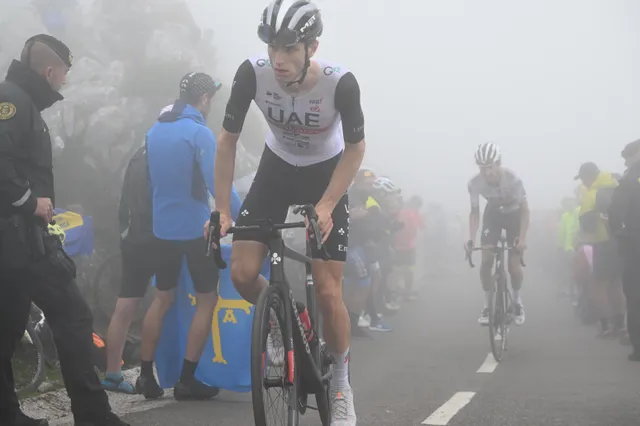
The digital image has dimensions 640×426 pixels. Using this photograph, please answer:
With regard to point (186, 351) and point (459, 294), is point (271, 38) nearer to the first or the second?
point (186, 351)

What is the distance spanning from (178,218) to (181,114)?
2.62ft

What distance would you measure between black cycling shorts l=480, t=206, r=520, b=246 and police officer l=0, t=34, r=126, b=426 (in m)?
6.68

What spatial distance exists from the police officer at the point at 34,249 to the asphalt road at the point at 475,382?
2.18ft

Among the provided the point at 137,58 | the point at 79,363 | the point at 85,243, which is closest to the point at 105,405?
the point at 79,363

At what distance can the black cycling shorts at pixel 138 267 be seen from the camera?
6066 millimetres

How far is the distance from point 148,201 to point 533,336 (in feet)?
24.2

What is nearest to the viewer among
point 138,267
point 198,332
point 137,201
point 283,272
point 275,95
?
point 283,272

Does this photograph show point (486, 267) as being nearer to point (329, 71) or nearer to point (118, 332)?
Answer: point (118, 332)

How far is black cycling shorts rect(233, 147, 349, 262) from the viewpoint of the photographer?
174 inches

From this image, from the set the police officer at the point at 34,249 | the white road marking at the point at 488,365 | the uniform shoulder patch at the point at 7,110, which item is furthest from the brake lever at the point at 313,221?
the white road marking at the point at 488,365

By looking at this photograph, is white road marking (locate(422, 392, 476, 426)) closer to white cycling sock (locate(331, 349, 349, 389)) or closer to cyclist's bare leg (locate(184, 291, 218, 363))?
white cycling sock (locate(331, 349, 349, 389))

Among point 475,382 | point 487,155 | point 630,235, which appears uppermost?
point 487,155

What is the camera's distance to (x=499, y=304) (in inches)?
384

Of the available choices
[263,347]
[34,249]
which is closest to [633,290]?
[263,347]
